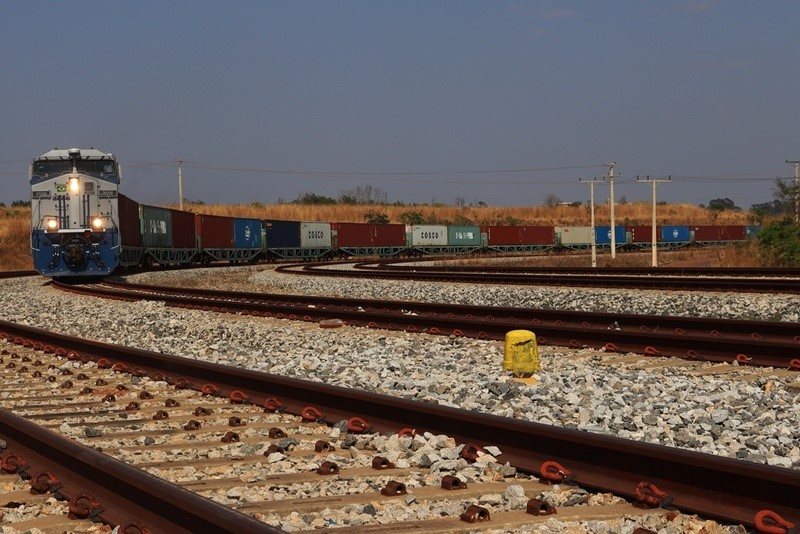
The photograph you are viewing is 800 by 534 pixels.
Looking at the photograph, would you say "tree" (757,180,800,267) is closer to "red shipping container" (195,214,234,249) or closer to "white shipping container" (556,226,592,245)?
"red shipping container" (195,214,234,249)

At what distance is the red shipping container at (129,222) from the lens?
2924cm

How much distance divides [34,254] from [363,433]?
24.2m

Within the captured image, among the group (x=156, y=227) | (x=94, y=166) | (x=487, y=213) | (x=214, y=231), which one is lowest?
(x=214, y=231)

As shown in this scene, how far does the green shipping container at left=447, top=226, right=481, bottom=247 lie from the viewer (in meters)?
67.4

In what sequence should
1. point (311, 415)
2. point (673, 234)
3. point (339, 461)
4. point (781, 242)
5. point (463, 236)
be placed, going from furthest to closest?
point (673, 234), point (463, 236), point (781, 242), point (311, 415), point (339, 461)

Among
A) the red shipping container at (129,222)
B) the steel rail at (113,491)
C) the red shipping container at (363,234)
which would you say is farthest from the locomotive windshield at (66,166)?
the red shipping container at (363,234)

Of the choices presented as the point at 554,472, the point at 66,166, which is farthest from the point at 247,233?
the point at 554,472

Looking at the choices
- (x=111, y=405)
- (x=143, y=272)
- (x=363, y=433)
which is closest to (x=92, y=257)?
(x=143, y=272)

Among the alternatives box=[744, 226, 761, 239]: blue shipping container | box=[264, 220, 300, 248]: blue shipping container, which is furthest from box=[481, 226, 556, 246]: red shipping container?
box=[264, 220, 300, 248]: blue shipping container

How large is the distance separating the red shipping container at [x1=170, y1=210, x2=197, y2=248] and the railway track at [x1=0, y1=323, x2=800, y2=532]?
34.4 m

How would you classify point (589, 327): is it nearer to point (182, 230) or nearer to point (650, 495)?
point (650, 495)

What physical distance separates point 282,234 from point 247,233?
13.3ft

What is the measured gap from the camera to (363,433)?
619 centimetres

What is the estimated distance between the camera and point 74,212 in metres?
27.8
